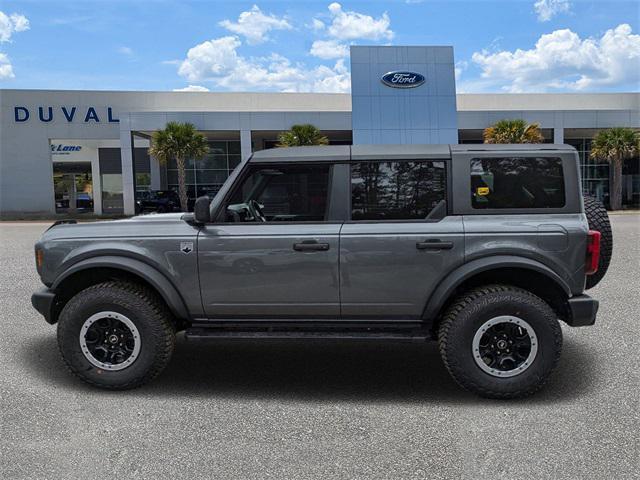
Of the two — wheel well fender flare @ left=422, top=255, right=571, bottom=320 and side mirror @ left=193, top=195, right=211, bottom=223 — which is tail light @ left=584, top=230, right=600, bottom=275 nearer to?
wheel well fender flare @ left=422, top=255, right=571, bottom=320

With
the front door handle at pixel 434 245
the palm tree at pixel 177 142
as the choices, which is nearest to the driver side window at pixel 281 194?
the front door handle at pixel 434 245

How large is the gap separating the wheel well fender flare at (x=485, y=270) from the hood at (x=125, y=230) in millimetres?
1949

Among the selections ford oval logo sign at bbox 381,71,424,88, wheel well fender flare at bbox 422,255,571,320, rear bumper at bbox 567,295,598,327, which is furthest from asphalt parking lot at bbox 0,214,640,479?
ford oval logo sign at bbox 381,71,424,88

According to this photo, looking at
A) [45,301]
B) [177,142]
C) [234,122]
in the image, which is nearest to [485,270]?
[45,301]

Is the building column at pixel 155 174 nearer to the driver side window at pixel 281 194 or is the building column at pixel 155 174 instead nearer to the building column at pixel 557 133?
the building column at pixel 557 133

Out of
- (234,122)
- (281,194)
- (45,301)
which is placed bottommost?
(45,301)

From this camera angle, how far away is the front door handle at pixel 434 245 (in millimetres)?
4018

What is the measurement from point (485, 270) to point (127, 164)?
99.5 ft

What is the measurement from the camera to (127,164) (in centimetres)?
3136

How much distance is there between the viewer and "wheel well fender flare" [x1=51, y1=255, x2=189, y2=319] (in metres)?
4.19

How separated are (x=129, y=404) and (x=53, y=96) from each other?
115 feet

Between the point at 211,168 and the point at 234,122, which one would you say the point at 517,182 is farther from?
the point at 211,168

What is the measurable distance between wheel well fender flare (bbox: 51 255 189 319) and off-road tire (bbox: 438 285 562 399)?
206 centimetres

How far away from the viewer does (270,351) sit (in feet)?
17.6
